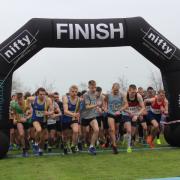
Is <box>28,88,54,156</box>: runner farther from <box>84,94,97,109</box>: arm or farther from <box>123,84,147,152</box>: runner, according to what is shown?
<box>123,84,147,152</box>: runner

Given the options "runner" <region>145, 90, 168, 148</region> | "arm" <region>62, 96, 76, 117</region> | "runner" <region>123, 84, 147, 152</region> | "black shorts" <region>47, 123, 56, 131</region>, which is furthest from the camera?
"runner" <region>145, 90, 168, 148</region>

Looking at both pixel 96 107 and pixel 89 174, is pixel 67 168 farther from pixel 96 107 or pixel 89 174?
pixel 96 107

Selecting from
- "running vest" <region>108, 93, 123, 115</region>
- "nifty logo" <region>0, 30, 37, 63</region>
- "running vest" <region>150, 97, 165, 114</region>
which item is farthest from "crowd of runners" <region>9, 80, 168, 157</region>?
"nifty logo" <region>0, 30, 37, 63</region>

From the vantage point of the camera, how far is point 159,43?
12.0 meters

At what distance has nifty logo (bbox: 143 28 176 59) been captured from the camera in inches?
467

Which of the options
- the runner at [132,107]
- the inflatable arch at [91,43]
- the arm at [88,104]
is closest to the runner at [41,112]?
the inflatable arch at [91,43]

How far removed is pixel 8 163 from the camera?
9.89 metres

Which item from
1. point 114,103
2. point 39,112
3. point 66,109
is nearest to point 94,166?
point 66,109

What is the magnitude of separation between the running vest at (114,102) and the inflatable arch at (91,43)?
1.38 m

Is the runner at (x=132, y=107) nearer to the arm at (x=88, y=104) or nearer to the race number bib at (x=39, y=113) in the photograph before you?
the arm at (x=88, y=104)

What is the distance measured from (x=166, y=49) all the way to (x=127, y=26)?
127cm

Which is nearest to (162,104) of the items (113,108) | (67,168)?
(113,108)

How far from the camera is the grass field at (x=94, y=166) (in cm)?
774

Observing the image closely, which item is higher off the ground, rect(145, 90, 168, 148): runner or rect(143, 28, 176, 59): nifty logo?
rect(143, 28, 176, 59): nifty logo
